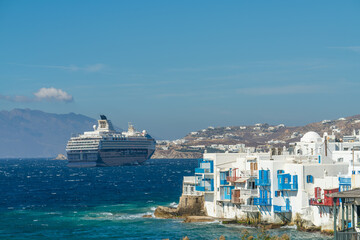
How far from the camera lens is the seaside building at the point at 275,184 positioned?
45750 mm

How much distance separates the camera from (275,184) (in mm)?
48219

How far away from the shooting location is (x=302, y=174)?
4678 centimetres

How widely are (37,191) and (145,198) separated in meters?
29.4

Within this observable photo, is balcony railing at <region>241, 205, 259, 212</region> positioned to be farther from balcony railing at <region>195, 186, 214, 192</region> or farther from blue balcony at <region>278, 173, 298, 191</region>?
balcony railing at <region>195, 186, 214, 192</region>

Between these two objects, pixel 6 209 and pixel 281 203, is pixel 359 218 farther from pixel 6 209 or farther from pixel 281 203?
pixel 6 209

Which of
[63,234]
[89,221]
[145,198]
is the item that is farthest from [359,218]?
[145,198]

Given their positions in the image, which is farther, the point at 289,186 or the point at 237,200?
the point at 237,200

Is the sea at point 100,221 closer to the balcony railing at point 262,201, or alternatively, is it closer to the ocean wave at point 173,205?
the ocean wave at point 173,205

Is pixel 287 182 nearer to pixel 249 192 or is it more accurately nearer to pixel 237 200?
pixel 249 192

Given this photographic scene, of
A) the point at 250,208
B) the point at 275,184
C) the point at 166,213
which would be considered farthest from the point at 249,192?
the point at 166,213

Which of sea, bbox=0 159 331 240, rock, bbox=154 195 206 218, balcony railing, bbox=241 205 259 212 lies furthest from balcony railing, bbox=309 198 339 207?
rock, bbox=154 195 206 218

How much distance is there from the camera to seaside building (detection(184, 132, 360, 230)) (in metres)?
45.8

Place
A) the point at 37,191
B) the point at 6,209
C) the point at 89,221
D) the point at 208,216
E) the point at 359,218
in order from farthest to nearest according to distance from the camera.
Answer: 1. the point at 37,191
2. the point at 6,209
3. the point at 89,221
4. the point at 208,216
5. the point at 359,218

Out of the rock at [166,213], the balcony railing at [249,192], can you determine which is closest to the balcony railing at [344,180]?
the balcony railing at [249,192]
